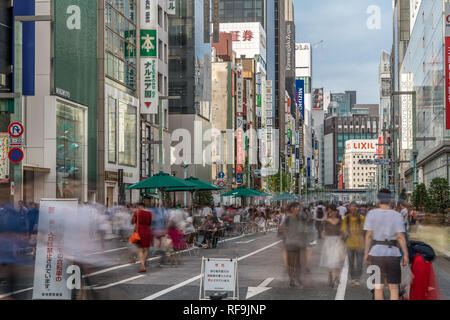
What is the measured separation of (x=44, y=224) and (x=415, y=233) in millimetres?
22434

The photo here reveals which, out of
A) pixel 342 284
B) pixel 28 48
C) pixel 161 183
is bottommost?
pixel 342 284

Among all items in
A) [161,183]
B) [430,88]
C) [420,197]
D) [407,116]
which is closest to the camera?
[161,183]

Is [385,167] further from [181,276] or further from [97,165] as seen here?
[181,276]

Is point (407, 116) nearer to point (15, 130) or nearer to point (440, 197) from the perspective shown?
point (440, 197)

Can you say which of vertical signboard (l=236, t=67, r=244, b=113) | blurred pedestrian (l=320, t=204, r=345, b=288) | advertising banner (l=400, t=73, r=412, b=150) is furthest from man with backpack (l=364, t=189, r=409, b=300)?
vertical signboard (l=236, t=67, r=244, b=113)

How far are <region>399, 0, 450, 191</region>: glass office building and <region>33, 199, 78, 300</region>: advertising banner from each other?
42.7m

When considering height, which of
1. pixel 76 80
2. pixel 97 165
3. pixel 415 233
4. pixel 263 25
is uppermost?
pixel 263 25

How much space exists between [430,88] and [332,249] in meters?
48.9

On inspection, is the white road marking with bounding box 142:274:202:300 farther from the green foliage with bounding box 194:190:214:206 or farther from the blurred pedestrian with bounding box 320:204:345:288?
the green foliage with bounding box 194:190:214:206

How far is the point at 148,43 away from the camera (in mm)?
54938

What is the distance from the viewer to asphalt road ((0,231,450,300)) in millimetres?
13367

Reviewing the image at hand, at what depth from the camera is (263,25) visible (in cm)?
14975

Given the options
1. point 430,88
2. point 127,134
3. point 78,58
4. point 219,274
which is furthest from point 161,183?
point 430,88
